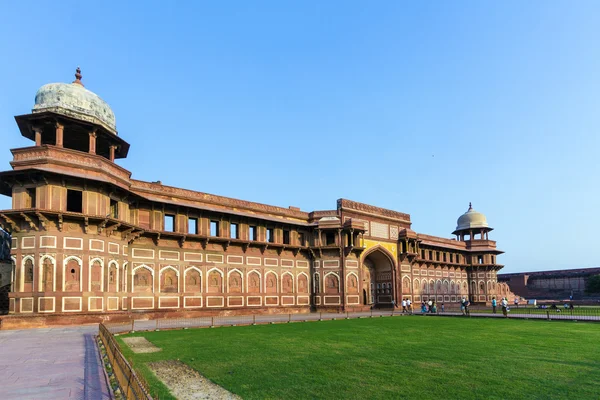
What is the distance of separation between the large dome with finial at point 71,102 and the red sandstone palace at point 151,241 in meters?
0.07

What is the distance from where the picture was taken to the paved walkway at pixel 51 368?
7.34 m

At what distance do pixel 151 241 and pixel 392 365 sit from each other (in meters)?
19.8

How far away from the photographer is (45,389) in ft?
24.8

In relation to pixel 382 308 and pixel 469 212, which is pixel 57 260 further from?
pixel 469 212

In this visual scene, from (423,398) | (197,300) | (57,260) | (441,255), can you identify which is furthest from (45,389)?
(441,255)

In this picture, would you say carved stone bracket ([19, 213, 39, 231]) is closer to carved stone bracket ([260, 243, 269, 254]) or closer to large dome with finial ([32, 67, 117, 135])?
large dome with finial ([32, 67, 117, 135])

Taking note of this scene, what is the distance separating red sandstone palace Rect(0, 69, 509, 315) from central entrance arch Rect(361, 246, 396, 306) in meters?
0.10

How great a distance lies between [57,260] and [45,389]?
47.8ft

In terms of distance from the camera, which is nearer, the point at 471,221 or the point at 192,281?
the point at 192,281

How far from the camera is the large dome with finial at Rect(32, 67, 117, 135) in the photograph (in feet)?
72.7

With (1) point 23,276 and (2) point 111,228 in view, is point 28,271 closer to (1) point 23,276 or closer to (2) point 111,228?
(1) point 23,276

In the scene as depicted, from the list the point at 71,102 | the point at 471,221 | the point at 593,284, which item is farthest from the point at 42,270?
the point at 593,284

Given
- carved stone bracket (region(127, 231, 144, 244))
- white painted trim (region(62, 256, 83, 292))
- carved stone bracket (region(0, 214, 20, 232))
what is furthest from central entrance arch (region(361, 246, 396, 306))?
carved stone bracket (region(0, 214, 20, 232))

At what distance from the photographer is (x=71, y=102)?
22516 mm
